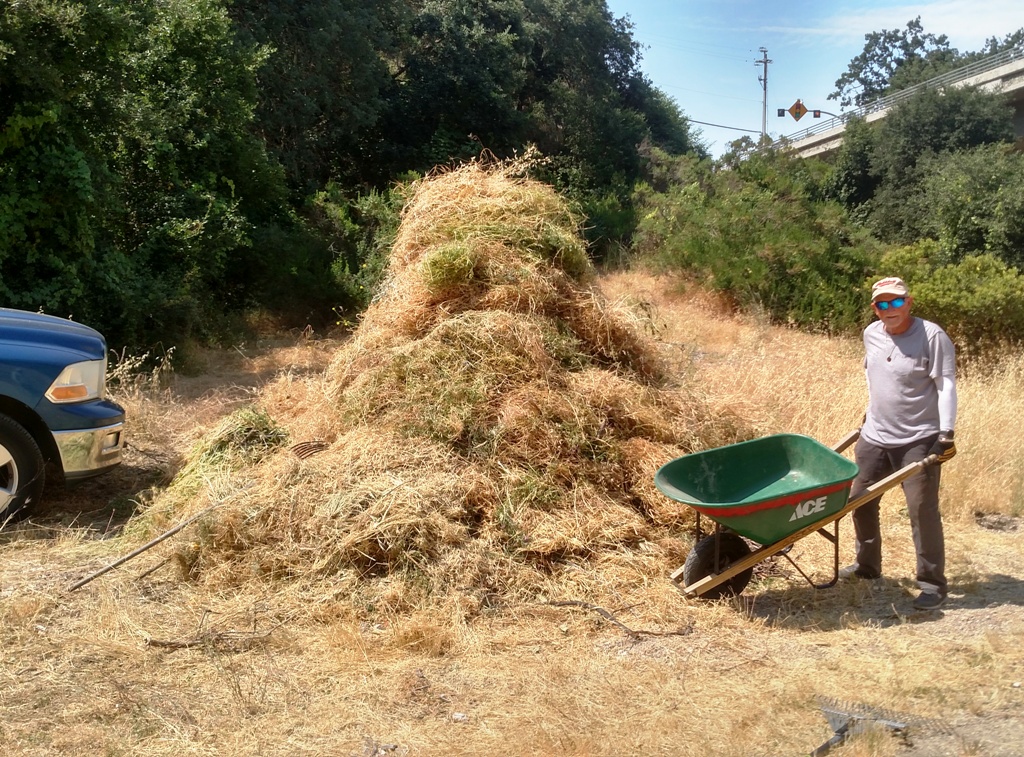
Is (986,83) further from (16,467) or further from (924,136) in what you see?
(16,467)

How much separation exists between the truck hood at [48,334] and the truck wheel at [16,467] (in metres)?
0.58

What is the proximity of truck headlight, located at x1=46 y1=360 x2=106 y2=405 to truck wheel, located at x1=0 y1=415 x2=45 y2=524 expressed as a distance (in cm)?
31

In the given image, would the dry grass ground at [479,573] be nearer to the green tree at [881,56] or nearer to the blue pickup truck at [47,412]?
the blue pickup truck at [47,412]

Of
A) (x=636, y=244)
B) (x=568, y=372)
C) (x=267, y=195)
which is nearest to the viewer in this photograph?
(x=568, y=372)

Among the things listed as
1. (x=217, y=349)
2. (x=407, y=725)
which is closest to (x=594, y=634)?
(x=407, y=725)

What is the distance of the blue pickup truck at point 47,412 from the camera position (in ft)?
21.2

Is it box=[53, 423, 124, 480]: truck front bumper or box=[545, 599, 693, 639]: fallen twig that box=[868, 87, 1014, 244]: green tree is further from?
box=[53, 423, 124, 480]: truck front bumper

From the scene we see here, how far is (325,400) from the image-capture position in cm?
768

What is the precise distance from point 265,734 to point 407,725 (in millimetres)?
594

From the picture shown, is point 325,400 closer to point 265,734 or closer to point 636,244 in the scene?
point 265,734

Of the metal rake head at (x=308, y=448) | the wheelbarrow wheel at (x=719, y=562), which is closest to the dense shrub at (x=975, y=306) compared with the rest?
the wheelbarrow wheel at (x=719, y=562)

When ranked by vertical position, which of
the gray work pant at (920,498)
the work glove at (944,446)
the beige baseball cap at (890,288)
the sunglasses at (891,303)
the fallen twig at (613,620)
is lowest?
the fallen twig at (613,620)

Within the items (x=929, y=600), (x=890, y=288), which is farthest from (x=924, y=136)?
(x=929, y=600)

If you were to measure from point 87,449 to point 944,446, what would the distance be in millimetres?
5562
